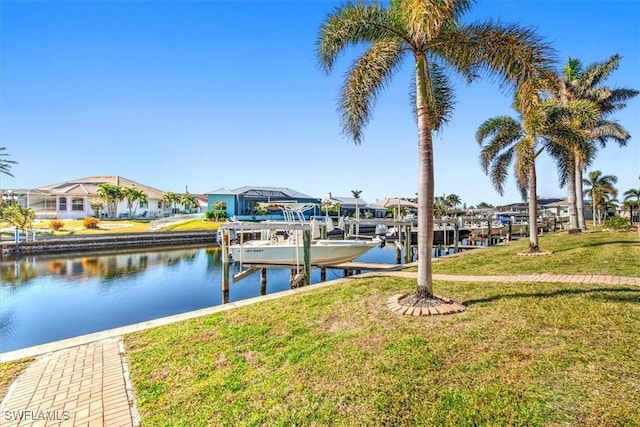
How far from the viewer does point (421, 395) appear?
11.3 feet

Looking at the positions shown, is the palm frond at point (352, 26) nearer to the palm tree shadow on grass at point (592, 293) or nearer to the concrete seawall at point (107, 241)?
the palm tree shadow on grass at point (592, 293)

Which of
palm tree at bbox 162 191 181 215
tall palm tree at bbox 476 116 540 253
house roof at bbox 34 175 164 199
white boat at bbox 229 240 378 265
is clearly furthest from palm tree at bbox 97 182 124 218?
tall palm tree at bbox 476 116 540 253

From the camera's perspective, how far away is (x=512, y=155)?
50.4 feet

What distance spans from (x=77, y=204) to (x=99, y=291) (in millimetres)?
37241

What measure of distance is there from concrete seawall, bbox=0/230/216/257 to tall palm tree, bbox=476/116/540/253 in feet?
102

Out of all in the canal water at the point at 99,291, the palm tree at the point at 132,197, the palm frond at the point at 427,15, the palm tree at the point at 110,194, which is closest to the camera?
the palm frond at the point at 427,15

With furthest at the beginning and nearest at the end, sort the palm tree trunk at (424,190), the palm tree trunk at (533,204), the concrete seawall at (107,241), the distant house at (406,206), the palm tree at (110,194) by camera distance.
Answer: the palm tree at (110,194)
the distant house at (406,206)
the concrete seawall at (107,241)
the palm tree trunk at (533,204)
the palm tree trunk at (424,190)

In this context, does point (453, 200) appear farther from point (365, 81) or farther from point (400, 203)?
point (365, 81)

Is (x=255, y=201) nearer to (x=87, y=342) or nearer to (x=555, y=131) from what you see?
(x=555, y=131)

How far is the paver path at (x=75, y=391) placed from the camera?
11.8ft

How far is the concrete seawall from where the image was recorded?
27047 millimetres

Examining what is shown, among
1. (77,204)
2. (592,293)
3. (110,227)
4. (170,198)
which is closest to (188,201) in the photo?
(170,198)

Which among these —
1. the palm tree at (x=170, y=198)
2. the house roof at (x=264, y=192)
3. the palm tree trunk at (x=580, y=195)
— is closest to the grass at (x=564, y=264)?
the palm tree trunk at (x=580, y=195)

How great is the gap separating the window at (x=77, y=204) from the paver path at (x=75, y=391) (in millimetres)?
49163
